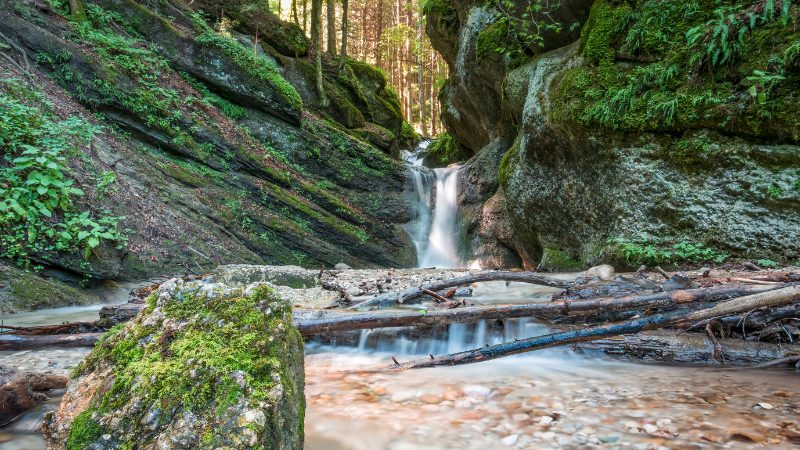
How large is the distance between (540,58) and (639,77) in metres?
3.41

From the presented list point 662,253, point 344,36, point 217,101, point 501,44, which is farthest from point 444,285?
point 344,36

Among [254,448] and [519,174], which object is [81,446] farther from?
[519,174]

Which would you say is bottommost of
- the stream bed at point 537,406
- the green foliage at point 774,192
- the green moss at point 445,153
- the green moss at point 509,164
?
the stream bed at point 537,406

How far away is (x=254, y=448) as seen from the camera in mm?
1342

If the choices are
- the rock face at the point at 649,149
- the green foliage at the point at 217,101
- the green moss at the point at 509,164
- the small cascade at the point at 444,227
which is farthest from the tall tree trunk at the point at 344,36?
the green moss at the point at 509,164

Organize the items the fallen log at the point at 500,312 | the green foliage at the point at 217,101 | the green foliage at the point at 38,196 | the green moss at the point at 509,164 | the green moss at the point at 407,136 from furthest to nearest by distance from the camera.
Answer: the green moss at the point at 407,136
the green foliage at the point at 217,101
the green moss at the point at 509,164
the green foliage at the point at 38,196
the fallen log at the point at 500,312

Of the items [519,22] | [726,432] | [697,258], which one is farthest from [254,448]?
[519,22]

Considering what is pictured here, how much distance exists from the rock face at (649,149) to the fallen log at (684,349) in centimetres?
327

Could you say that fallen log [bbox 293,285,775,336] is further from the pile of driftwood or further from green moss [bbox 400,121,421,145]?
green moss [bbox 400,121,421,145]

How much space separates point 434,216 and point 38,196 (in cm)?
1061

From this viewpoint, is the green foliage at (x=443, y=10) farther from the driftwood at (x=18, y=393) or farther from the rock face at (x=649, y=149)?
the driftwood at (x=18, y=393)

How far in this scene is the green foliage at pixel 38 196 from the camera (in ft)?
18.5

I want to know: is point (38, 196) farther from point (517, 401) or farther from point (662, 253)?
point (662, 253)

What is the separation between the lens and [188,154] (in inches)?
400
